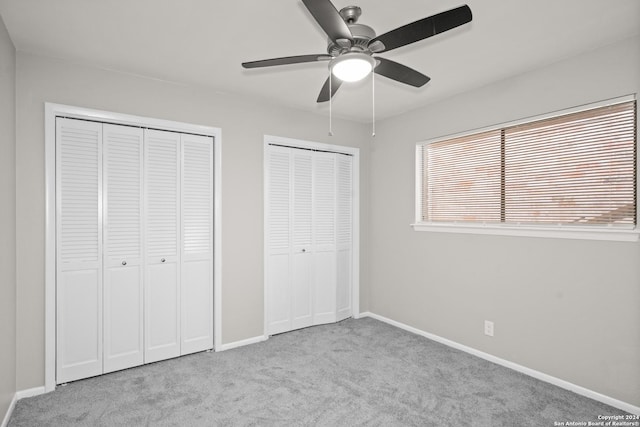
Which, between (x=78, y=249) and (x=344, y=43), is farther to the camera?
(x=78, y=249)

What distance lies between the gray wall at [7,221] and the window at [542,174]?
354 cm

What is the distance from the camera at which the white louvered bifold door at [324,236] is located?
4.19m

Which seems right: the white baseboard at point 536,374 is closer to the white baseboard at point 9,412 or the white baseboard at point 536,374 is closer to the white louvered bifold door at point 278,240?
the white louvered bifold door at point 278,240

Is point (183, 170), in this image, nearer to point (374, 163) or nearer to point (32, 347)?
point (32, 347)

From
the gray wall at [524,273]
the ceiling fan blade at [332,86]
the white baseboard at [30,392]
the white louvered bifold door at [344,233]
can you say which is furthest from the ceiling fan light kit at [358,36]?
the white baseboard at [30,392]

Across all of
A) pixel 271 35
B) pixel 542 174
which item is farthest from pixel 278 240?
pixel 542 174

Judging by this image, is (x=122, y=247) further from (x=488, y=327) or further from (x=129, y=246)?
(x=488, y=327)

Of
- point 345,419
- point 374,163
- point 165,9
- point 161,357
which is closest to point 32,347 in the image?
point 161,357

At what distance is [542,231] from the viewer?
9.39 feet

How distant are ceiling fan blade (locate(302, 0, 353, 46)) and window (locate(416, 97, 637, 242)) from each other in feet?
6.95

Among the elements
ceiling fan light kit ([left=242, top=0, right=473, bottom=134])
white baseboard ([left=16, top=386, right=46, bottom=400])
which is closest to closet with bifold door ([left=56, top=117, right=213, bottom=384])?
white baseboard ([left=16, top=386, right=46, bottom=400])

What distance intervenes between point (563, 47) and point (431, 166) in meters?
1.59

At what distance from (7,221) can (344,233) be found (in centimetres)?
318

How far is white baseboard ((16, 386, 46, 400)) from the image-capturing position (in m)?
2.56
